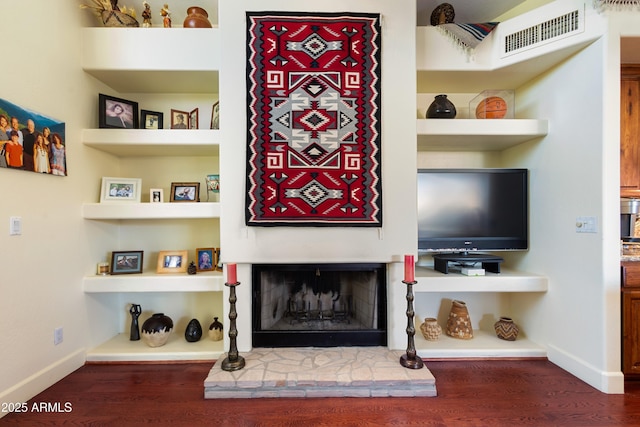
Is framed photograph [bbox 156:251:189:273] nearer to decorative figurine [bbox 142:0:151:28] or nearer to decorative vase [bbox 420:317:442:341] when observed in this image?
decorative figurine [bbox 142:0:151:28]

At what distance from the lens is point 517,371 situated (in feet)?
6.97

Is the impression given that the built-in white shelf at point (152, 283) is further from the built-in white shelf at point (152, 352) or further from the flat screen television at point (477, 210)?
the flat screen television at point (477, 210)

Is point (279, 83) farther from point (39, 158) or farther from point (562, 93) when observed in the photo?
point (562, 93)

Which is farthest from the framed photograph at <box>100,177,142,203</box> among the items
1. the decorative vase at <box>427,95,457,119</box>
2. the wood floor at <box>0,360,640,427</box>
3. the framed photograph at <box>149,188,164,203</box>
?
the decorative vase at <box>427,95,457,119</box>

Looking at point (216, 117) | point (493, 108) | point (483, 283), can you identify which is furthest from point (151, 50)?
point (483, 283)

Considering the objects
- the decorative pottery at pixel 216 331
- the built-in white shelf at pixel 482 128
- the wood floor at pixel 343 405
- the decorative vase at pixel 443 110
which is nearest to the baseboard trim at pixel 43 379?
the wood floor at pixel 343 405

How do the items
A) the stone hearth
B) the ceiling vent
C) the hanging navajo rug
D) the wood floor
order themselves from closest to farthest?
the wood floor
the stone hearth
the ceiling vent
the hanging navajo rug

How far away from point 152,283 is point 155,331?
0.41m

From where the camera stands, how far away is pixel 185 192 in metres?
2.48

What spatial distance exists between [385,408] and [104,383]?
6.33 ft

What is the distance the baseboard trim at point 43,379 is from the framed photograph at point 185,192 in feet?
4.52

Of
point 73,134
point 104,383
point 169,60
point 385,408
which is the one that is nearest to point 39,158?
point 73,134

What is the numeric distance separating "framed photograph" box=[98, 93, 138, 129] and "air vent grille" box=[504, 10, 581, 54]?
308 cm

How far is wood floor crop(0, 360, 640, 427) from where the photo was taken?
1.62 m
